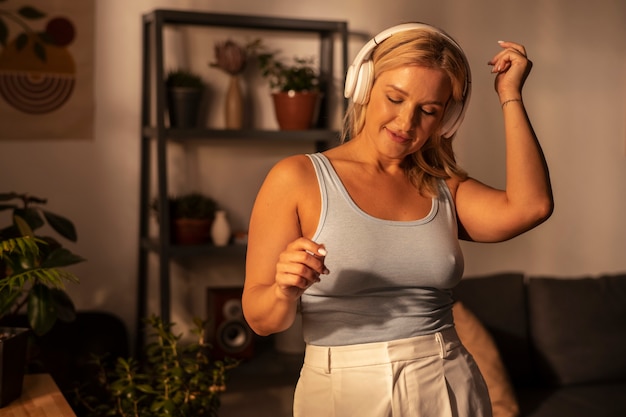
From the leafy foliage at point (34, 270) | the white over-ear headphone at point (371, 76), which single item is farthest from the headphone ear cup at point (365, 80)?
the leafy foliage at point (34, 270)

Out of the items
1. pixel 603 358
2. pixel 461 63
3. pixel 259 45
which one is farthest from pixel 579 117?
pixel 461 63

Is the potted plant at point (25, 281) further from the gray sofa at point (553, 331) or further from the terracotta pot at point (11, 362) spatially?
the gray sofa at point (553, 331)

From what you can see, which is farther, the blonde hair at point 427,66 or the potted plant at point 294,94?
the potted plant at point 294,94

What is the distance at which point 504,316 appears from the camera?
10.6 ft

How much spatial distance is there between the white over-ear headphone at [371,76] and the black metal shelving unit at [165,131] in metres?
1.59

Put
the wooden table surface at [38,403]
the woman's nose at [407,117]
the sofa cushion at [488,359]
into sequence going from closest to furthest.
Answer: the woman's nose at [407,117] → the wooden table surface at [38,403] → the sofa cushion at [488,359]

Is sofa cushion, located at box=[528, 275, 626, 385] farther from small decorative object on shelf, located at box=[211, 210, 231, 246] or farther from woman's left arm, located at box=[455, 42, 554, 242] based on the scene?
woman's left arm, located at box=[455, 42, 554, 242]


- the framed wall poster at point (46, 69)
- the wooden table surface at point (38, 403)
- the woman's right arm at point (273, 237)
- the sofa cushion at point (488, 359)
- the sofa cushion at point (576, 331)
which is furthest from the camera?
the sofa cushion at point (576, 331)

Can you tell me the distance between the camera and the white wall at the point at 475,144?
3.12 meters

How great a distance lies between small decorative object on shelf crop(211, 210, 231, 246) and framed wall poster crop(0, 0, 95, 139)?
1.79 ft

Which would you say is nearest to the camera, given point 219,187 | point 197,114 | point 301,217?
point 301,217

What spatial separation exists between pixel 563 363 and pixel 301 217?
2153 millimetres

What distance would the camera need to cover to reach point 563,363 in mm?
3219

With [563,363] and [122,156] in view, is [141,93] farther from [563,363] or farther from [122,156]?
[563,363]
